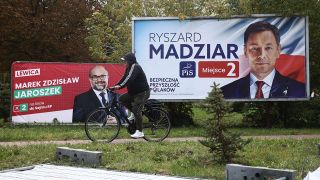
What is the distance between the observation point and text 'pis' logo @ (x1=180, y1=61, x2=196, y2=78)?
657 inches

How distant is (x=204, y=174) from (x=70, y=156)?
2.22 metres

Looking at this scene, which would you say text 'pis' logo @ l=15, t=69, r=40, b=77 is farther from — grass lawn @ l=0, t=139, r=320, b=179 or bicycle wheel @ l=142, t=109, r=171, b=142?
grass lawn @ l=0, t=139, r=320, b=179

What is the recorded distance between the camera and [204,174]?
7.48 metres

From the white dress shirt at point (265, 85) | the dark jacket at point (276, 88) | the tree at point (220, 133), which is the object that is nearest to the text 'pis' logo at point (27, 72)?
the dark jacket at point (276, 88)

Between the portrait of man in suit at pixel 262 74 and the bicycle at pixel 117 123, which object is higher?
the portrait of man in suit at pixel 262 74

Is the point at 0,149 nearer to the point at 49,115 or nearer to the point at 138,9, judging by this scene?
the point at 49,115

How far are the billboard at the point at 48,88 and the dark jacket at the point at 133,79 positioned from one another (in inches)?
231

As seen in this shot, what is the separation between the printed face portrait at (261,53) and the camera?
16.5m

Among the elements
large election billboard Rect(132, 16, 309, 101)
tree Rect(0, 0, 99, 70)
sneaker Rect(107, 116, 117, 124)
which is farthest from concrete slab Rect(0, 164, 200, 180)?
tree Rect(0, 0, 99, 70)

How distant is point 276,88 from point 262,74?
592 mm

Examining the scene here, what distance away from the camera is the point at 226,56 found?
16672mm

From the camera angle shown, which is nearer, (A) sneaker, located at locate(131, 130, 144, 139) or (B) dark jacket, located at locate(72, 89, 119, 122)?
(A) sneaker, located at locate(131, 130, 144, 139)

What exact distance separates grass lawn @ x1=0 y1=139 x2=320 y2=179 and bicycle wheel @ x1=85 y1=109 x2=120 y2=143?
2.87 ft

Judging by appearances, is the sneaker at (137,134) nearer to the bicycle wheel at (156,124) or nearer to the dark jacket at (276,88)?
the bicycle wheel at (156,124)
